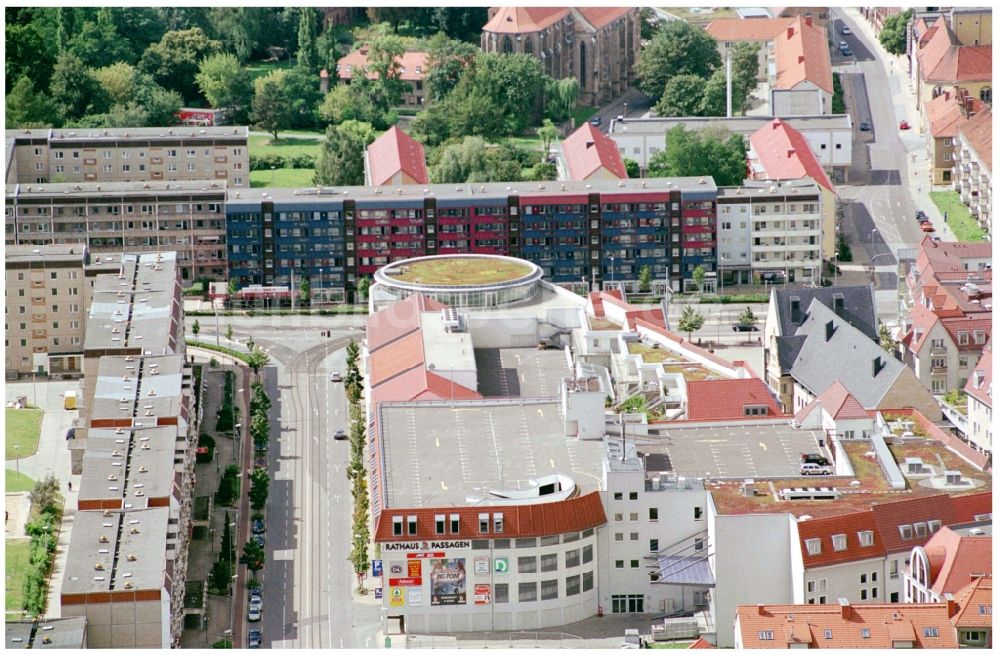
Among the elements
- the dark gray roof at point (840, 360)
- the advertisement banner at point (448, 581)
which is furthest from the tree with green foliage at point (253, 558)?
A: the dark gray roof at point (840, 360)

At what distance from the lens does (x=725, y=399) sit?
531 feet

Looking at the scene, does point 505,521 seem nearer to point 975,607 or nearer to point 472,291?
point 975,607

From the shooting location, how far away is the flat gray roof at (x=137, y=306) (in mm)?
173375

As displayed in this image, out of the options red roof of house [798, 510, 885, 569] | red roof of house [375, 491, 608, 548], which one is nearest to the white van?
red roof of house [798, 510, 885, 569]

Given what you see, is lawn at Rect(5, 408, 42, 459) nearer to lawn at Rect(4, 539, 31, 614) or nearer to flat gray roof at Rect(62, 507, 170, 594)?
lawn at Rect(4, 539, 31, 614)

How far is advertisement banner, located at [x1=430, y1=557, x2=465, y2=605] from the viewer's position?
5581 inches

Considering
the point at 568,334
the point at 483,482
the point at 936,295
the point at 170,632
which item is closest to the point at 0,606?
the point at 170,632

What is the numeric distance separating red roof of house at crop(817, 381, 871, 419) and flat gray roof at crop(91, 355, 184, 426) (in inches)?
1634

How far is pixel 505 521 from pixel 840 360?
36730mm

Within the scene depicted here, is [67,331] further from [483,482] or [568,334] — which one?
[483,482]

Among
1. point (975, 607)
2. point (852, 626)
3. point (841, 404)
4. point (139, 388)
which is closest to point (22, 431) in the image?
point (139, 388)

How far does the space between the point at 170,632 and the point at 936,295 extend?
240ft

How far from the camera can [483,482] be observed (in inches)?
5778

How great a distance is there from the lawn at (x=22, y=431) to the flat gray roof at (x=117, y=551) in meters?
33.5
